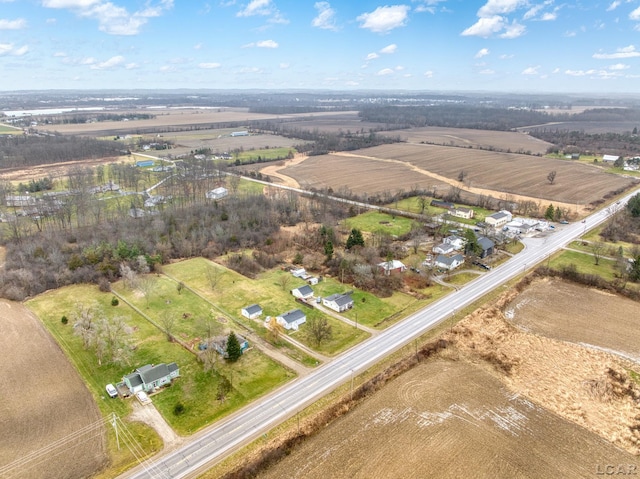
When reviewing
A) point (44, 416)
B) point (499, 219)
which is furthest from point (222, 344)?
point (499, 219)

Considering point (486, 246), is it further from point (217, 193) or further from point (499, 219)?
point (217, 193)

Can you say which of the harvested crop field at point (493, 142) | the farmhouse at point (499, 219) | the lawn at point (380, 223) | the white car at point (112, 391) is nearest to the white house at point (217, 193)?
the lawn at point (380, 223)

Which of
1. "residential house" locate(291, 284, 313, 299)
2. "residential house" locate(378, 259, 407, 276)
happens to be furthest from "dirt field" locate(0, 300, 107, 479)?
"residential house" locate(378, 259, 407, 276)

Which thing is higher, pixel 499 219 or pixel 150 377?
pixel 499 219

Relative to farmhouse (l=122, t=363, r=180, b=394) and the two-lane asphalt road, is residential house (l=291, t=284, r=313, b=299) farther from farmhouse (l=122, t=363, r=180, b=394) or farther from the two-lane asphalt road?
farmhouse (l=122, t=363, r=180, b=394)

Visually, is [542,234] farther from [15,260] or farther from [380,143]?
[380,143]

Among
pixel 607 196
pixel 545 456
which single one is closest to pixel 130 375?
pixel 545 456

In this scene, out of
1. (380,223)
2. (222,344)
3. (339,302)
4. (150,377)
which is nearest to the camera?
(150,377)
